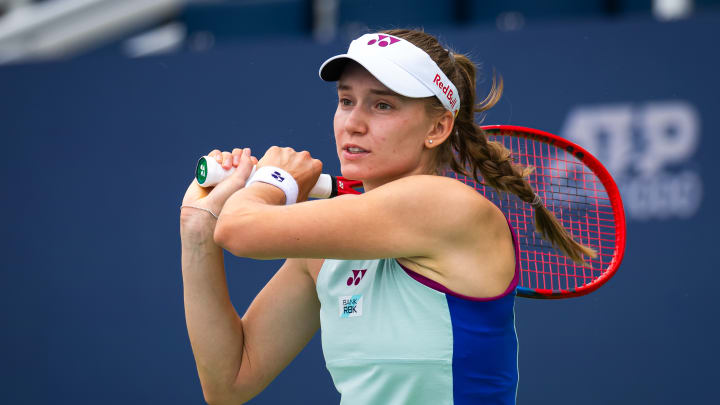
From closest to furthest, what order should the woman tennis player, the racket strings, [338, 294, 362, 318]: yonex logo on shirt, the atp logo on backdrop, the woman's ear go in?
1. the woman tennis player
2. [338, 294, 362, 318]: yonex logo on shirt
3. the woman's ear
4. the racket strings
5. the atp logo on backdrop

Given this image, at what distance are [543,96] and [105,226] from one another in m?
2.28

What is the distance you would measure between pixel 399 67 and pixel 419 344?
0.58m

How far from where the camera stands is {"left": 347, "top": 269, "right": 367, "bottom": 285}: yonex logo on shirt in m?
Result: 1.92

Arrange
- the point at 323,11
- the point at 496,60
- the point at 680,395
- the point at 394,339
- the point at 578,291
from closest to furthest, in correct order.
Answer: the point at 394,339
the point at 578,291
the point at 680,395
the point at 496,60
the point at 323,11

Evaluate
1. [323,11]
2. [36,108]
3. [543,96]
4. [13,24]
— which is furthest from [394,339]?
[13,24]

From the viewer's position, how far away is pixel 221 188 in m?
1.96

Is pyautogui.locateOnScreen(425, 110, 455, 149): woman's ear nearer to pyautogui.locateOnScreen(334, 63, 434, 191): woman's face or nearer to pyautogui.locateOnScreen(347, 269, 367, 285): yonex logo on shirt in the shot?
pyautogui.locateOnScreen(334, 63, 434, 191): woman's face

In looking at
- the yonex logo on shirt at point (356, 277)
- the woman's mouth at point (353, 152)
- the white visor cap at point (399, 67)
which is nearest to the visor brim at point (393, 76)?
the white visor cap at point (399, 67)

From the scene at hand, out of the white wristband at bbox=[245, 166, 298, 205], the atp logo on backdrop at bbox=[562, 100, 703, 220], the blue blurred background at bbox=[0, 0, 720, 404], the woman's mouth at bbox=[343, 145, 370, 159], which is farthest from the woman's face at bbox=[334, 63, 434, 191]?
the atp logo on backdrop at bbox=[562, 100, 703, 220]

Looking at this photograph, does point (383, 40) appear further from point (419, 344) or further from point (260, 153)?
point (260, 153)

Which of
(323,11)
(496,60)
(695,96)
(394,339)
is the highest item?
(323,11)

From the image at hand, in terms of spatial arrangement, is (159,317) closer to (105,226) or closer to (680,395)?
(105,226)

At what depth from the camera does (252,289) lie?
423cm

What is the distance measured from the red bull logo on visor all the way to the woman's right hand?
45cm
